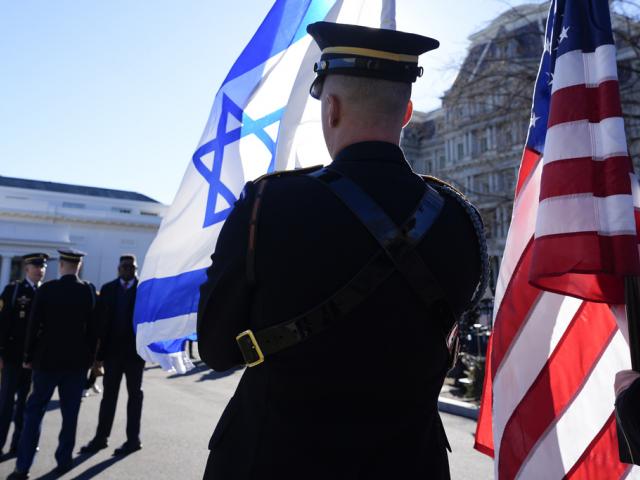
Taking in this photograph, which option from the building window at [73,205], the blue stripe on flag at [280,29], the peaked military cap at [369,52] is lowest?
the peaked military cap at [369,52]

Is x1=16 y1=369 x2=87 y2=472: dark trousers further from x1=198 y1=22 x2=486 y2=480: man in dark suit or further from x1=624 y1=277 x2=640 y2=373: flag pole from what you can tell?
x1=624 y1=277 x2=640 y2=373: flag pole

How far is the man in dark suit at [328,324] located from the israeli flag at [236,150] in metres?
1.71

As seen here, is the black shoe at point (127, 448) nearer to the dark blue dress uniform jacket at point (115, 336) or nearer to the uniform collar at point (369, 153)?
the dark blue dress uniform jacket at point (115, 336)

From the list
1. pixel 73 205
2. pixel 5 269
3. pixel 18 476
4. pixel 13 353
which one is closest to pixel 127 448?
pixel 18 476

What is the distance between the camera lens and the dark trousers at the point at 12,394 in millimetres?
6047

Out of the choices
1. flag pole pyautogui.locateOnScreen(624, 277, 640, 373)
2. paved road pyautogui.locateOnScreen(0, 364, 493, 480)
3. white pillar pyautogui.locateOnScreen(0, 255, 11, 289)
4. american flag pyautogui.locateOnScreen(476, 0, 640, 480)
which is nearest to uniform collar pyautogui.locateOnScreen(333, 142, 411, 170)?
american flag pyautogui.locateOnScreen(476, 0, 640, 480)

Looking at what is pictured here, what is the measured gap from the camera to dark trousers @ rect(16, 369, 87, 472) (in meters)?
5.13

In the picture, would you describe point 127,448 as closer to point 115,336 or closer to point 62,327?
point 115,336

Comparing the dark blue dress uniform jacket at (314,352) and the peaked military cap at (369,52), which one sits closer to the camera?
the dark blue dress uniform jacket at (314,352)

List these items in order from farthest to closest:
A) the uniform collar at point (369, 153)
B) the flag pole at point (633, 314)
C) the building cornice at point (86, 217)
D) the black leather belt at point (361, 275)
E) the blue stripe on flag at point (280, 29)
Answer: the building cornice at point (86, 217) → the blue stripe on flag at point (280, 29) → the flag pole at point (633, 314) → the uniform collar at point (369, 153) → the black leather belt at point (361, 275)

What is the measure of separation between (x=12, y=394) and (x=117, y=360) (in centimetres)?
111

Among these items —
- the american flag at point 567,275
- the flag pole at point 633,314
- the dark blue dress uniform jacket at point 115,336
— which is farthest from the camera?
the dark blue dress uniform jacket at point 115,336

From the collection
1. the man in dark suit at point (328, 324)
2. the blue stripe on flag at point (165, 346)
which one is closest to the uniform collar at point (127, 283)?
the blue stripe on flag at point (165, 346)

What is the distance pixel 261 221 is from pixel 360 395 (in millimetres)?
525
